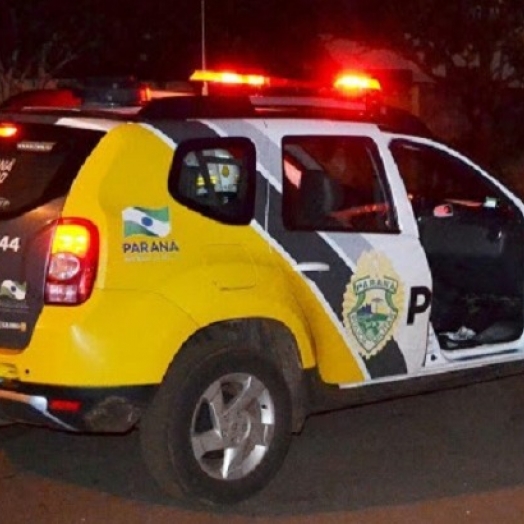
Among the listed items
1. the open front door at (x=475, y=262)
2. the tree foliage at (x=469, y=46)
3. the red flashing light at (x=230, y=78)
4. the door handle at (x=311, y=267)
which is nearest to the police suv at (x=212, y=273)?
the door handle at (x=311, y=267)

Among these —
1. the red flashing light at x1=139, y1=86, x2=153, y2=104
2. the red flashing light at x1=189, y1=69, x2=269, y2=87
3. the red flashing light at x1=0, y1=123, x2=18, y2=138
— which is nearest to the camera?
the red flashing light at x1=0, y1=123, x2=18, y2=138

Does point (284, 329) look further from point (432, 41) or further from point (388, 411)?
point (432, 41)

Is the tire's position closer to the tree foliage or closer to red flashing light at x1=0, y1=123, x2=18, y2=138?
red flashing light at x1=0, y1=123, x2=18, y2=138

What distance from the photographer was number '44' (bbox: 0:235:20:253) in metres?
6.54

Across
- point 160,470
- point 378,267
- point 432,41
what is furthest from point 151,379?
point 432,41

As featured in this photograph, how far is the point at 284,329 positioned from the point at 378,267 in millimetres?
633

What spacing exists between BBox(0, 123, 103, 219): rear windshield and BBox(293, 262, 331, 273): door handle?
109 centimetres

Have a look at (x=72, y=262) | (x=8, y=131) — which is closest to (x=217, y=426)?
(x=72, y=262)

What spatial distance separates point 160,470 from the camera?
6.73 meters

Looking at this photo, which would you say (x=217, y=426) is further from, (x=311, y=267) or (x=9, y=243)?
(x=9, y=243)

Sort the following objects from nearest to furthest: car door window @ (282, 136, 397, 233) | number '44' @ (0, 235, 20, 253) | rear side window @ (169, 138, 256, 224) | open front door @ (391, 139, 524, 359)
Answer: number '44' @ (0, 235, 20, 253)
rear side window @ (169, 138, 256, 224)
car door window @ (282, 136, 397, 233)
open front door @ (391, 139, 524, 359)

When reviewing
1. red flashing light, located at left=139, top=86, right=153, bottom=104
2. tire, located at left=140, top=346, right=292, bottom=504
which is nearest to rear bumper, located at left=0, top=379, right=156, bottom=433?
tire, located at left=140, top=346, right=292, bottom=504

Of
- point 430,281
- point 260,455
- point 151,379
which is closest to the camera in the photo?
point 151,379

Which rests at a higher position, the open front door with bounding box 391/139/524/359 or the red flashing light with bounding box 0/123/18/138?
the red flashing light with bounding box 0/123/18/138
